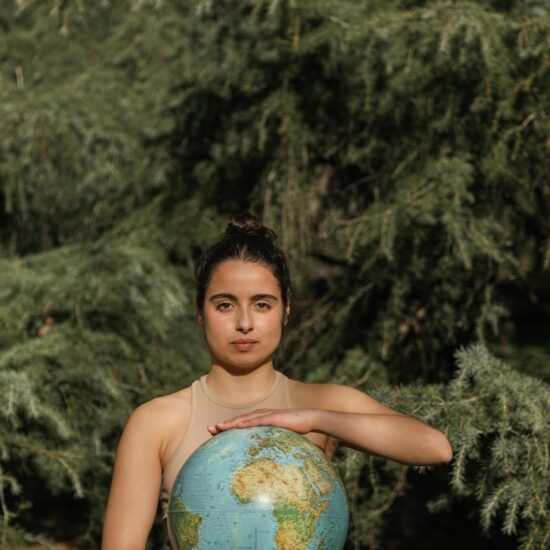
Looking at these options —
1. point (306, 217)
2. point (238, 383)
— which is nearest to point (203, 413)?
point (238, 383)

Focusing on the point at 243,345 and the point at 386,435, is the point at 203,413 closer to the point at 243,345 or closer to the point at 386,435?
the point at 243,345

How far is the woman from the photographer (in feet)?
7.78

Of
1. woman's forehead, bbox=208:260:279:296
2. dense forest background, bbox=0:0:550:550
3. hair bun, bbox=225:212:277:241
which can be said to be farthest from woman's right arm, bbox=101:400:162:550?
dense forest background, bbox=0:0:550:550

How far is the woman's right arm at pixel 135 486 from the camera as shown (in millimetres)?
2371

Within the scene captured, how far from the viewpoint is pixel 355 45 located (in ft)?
16.2

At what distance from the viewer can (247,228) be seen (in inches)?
104

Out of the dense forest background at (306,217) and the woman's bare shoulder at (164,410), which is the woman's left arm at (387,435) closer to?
the woman's bare shoulder at (164,410)

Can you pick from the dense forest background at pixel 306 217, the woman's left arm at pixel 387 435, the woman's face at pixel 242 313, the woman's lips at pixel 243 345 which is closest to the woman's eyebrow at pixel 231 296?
the woman's face at pixel 242 313

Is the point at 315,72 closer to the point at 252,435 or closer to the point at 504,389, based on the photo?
the point at 504,389

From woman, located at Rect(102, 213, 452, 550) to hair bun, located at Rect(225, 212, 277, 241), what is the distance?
0.7 inches

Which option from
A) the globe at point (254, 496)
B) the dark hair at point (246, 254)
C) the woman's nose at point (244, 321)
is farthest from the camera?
the dark hair at point (246, 254)

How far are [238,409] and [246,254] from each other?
1.29 feet

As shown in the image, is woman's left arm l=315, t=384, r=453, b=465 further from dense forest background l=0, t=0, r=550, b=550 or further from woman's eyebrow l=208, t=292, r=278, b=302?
dense forest background l=0, t=0, r=550, b=550

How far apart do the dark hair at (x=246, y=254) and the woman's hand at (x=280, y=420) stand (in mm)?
Result: 356
